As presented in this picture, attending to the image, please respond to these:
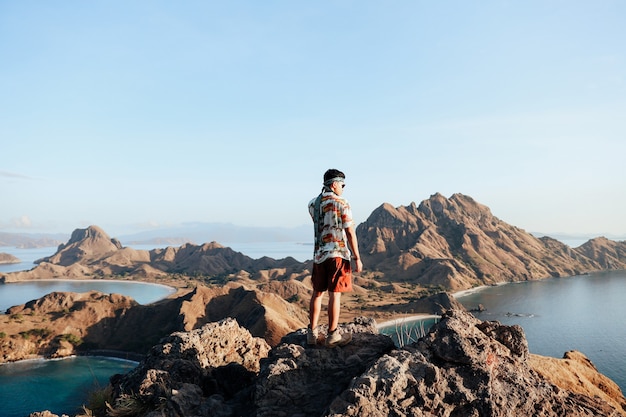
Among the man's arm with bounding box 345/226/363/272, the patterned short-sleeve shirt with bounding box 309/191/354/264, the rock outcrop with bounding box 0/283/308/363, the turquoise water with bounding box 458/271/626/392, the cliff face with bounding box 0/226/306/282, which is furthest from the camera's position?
the cliff face with bounding box 0/226/306/282

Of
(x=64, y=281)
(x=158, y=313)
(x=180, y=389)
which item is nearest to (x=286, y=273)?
(x=158, y=313)

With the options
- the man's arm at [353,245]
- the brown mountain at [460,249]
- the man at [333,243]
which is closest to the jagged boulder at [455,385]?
the man at [333,243]

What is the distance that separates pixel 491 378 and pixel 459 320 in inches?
39.1

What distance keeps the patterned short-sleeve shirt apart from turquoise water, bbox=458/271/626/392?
160 ft

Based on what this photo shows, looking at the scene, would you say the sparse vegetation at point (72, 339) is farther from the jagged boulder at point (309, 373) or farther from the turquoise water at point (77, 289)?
the jagged boulder at point (309, 373)

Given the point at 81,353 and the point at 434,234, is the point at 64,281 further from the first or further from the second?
the point at 434,234

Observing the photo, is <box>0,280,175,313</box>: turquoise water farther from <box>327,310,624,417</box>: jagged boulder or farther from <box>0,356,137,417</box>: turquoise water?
<box>327,310,624,417</box>: jagged boulder

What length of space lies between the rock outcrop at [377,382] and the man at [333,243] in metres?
0.67

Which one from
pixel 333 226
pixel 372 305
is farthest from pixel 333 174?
pixel 372 305

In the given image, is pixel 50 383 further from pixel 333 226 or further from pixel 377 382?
pixel 377 382

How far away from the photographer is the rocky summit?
5.05m

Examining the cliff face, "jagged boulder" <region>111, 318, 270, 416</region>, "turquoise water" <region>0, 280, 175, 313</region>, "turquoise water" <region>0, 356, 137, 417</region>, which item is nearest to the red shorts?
"jagged boulder" <region>111, 318, 270, 416</region>

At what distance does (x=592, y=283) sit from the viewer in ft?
398

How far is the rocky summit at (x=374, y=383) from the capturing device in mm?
5051
